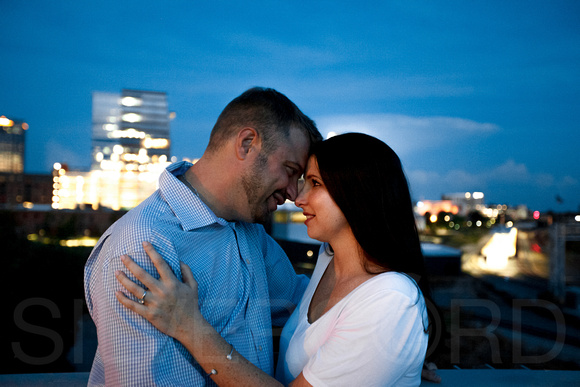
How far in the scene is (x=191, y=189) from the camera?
1.92 m

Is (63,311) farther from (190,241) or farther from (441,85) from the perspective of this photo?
(441,85)

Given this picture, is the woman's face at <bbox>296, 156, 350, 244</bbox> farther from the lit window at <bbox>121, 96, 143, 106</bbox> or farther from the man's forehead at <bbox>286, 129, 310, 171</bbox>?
the lit window at <bbox>121, 96, 143, 106</bbox>

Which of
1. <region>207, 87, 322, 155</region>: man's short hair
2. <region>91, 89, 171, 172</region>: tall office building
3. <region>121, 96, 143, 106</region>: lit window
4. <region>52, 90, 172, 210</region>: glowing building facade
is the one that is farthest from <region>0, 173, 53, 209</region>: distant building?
<region>207, 87, 322, 155</region>: man's short hair

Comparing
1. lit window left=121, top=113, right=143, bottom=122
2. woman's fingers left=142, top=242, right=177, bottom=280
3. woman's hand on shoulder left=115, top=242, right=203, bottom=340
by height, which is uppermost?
lit window left=121, top=113, right=143, bottom=122

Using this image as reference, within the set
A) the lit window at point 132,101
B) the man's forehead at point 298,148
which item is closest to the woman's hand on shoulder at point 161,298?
the man's forehead at point 298,148

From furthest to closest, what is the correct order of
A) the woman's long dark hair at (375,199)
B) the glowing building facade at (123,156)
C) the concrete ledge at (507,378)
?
the glowing building facade at (123,156) → the concrete ledge at (507,378) → the woman's long dark hair at (375,199)

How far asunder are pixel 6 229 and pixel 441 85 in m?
69.9

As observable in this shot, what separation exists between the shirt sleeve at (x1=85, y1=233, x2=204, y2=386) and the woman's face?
0.52m

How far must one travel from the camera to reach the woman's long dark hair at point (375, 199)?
62.6 inches

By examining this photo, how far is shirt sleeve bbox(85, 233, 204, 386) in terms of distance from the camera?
54.8 inches

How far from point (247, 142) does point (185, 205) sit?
0.38 meters

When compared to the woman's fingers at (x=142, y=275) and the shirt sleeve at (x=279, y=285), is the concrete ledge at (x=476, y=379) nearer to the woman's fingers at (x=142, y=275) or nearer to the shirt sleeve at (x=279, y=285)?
the shirt sleeve at (x=279, y=285)

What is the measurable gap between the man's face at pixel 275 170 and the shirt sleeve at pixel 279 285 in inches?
16.6

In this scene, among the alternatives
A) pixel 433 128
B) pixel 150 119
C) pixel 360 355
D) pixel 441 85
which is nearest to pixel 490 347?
pixel 360 355
